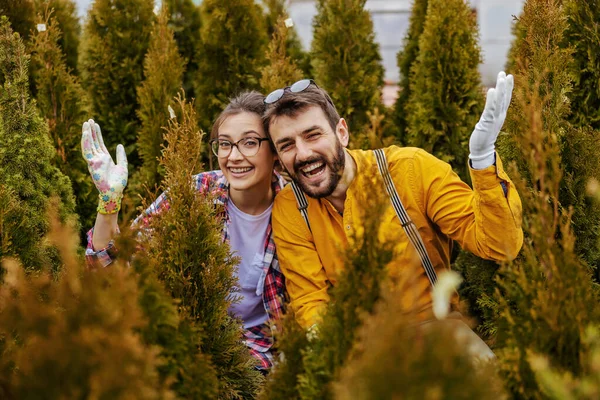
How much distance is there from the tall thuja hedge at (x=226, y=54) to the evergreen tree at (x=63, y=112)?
122 centimetres

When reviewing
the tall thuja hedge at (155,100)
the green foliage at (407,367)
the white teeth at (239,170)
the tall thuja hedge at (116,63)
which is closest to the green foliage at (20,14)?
the tall thuja hedge at (116,63)

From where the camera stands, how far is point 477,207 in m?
2.70

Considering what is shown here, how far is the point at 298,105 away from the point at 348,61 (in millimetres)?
2492

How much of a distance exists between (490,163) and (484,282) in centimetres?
145

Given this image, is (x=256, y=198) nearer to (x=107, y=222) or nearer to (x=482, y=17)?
(x=107, y=222)

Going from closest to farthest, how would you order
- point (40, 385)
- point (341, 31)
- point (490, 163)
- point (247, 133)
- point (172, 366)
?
point (40, 385)
point (172, 366)
point (490, 163)
point (247, 133)
point (341, 31)

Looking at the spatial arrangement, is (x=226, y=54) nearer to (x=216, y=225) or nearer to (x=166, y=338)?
(x=216, y=225)

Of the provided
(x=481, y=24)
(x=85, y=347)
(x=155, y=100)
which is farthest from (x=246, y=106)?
(x=481, y=24)

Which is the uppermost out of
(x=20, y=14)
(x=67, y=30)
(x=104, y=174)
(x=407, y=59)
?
(x=20, y=14)

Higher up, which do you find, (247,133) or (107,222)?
(247,133)

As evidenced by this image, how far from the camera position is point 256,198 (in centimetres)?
351

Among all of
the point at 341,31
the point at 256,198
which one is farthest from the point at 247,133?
the point at 341,31

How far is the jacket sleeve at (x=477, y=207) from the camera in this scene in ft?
8.53

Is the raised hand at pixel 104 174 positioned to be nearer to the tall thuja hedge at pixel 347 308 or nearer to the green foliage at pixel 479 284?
the tall thuja hedge at pixel 347 308
